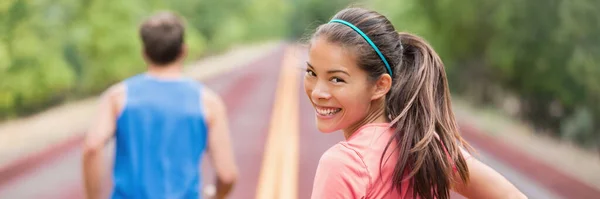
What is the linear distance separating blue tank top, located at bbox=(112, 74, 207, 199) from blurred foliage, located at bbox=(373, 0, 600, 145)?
986 cm

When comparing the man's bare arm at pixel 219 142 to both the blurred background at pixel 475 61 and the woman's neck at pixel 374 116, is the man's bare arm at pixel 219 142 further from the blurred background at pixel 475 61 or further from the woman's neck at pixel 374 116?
the woman's neck at pixel 374 116

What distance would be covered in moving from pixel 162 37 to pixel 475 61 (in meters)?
19.2

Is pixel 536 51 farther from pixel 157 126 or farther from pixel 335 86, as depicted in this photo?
pixel 335 86

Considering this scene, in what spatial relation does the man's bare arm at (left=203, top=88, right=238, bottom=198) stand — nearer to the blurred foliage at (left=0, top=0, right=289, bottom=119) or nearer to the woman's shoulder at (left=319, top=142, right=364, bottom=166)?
the woman's shoulder at (left=319, top=142, right=364, bottom=166)

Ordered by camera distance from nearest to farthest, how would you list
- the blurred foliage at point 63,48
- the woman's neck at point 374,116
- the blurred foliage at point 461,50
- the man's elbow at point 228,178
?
the woman's neck at point 374,116, the man's elbow at point 228,178, the blurred foliage at point 461,50, the blurred foliage at point 63,48

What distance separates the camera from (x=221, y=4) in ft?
189

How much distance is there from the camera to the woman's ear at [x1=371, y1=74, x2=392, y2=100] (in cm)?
183

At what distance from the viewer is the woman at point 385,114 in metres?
1.74

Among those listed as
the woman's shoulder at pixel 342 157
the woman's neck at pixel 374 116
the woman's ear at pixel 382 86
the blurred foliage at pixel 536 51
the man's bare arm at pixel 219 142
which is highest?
the blurred foliage at pixel 536 51

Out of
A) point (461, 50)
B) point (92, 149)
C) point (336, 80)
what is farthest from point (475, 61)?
point (336, 80)

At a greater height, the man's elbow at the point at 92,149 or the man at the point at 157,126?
the man at the point at 157,126

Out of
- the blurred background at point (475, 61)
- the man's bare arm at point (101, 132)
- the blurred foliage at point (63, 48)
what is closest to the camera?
the man's bare arm at point (101, 132)

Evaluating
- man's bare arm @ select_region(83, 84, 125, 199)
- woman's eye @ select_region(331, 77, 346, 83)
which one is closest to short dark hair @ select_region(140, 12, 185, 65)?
man's bare arm @ select_region(83, 84, 125, 199)

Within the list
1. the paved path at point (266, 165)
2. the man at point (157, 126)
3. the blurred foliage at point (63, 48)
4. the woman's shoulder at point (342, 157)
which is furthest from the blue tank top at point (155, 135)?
the blurred foliage at point (63, 48)
